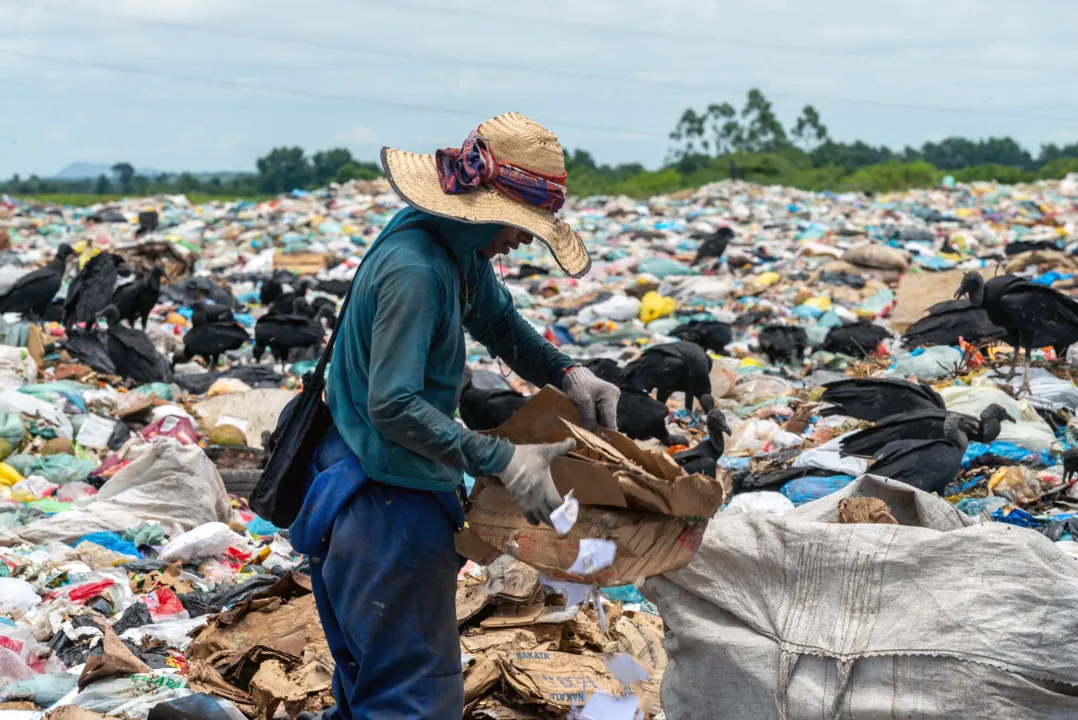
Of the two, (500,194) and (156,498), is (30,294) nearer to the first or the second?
(156,498)

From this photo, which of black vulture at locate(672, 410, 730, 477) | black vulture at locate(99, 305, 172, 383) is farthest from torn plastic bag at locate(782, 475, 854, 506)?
black vulture at locate(99, 305, 172, 383)

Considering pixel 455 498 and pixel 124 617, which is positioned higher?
pixel 455 498

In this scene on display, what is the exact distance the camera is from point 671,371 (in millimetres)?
7121

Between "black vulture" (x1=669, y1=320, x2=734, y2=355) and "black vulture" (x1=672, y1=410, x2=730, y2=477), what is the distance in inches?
145

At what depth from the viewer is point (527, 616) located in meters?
3.50

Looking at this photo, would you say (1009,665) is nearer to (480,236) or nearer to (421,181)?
(480,236)

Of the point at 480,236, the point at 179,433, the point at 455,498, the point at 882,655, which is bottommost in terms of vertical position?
the point at 179,433

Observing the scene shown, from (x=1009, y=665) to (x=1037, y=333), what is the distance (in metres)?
4.78

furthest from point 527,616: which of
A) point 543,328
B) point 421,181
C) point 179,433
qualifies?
point 543,328

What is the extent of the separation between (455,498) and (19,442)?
4.68 meters

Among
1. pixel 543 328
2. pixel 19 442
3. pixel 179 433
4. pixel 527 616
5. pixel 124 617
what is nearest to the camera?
pixel 527 616

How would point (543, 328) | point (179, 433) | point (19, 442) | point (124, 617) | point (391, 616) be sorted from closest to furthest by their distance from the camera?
point (391, 616) → point (124, 617) → point (19, 442) → point (179, 433) → point (543, 328)

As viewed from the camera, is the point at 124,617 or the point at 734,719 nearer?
the point at 734,719

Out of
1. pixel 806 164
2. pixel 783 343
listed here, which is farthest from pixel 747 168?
pixel 783 343
